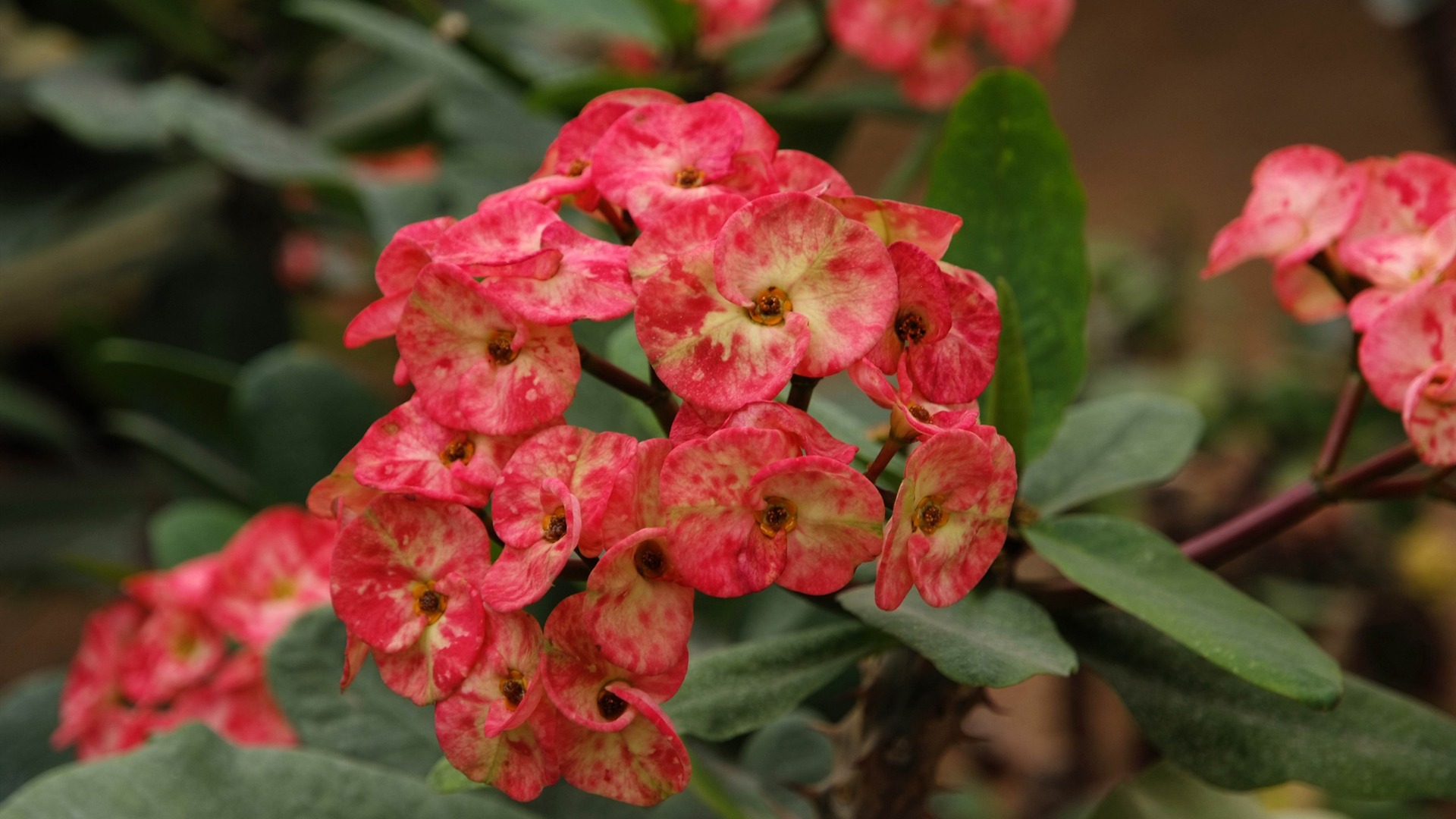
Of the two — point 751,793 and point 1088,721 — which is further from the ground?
point 751,793

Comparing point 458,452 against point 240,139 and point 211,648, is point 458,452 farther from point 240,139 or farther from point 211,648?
point 240,139

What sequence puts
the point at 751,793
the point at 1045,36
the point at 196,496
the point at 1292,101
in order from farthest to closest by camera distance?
the point at 1292,101
the point at 196,496
the point at 1045,36
the point at 751,793

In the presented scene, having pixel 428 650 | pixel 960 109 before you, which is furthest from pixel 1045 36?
pixel 428 650

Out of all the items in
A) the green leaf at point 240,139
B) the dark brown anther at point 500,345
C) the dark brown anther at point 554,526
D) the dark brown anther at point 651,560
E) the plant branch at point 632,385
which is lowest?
the green leaf at point 240,139

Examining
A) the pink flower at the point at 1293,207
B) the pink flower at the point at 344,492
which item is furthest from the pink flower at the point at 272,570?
the pink flower at the point at 1293,207

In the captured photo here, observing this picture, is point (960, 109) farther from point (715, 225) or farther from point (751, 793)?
point (751, 793)

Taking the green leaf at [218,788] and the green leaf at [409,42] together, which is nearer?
the green leaf at [218,788]

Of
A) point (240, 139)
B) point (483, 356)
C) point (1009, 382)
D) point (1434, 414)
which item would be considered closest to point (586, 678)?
point (483, 356)

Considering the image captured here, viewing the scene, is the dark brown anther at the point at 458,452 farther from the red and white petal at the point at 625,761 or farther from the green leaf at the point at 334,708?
the green leaf at the point at 334,708
